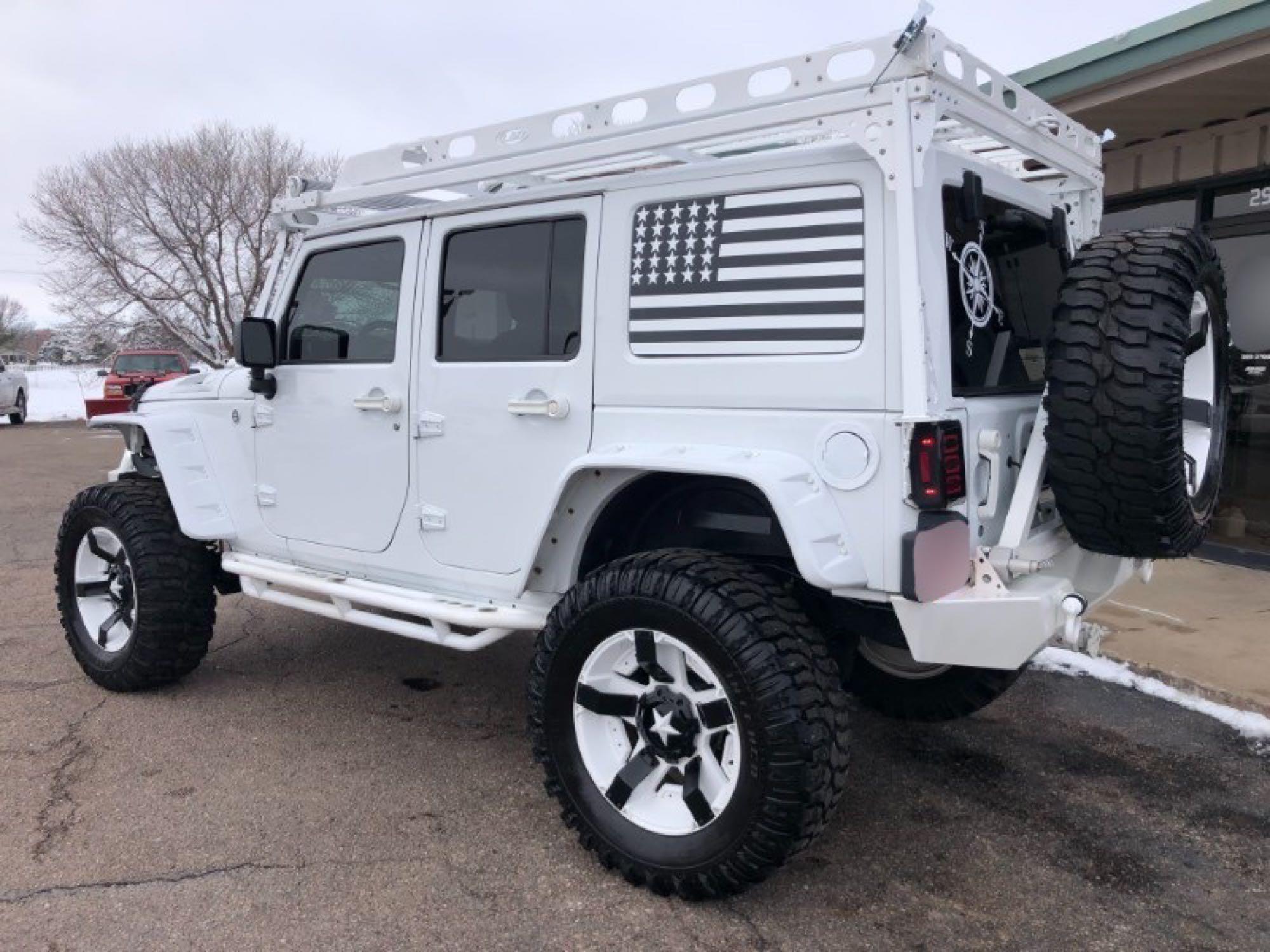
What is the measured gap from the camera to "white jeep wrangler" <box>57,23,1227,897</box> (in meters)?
2.66

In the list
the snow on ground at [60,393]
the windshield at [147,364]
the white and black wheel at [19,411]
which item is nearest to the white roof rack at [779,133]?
the windshield at [147,364]

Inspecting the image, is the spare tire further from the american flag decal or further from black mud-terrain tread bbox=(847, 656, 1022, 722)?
black mud-terrain tread bbox=(847, 656, 1022, 722)

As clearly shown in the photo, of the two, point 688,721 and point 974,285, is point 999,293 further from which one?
point 688,721

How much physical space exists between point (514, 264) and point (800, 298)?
1.13 metres

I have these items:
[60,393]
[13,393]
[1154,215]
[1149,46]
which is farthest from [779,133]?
[60,393]

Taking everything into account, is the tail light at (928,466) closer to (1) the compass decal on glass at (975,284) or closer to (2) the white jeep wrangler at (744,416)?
(2) the white jeep wrangler at (744,416)

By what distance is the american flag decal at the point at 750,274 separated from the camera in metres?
2.80

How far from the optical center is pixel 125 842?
3.27 m

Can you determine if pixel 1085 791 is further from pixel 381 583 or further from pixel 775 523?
pixel 381 583

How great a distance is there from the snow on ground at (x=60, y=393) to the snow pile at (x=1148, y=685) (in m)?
22.9

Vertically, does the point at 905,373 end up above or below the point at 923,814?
above

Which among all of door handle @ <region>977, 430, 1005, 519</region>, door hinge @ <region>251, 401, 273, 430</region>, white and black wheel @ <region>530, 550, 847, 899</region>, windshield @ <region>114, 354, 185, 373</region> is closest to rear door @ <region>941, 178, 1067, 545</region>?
door handle @ <region>977, 430, 1005, 519</region>

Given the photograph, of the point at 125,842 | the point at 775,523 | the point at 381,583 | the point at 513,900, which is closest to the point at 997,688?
the point at 775,523

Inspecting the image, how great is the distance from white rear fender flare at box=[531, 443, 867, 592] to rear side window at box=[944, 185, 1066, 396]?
0.51 m
